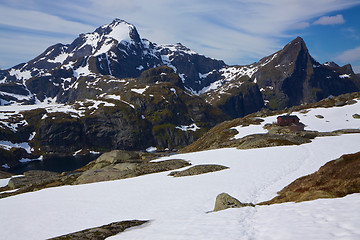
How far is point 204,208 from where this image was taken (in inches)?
916

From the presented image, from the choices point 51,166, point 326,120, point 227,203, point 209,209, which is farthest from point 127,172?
point 51,166

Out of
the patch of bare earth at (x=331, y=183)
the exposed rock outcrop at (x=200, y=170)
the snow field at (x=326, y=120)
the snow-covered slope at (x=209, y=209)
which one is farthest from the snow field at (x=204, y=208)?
the snow field at (x=326, y=120)

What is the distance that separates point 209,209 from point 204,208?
620mm

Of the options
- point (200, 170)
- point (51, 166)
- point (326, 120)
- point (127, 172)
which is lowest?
point (51, 166)

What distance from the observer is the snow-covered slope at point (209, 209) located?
13.0 m

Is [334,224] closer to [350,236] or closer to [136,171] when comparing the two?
[350,236]

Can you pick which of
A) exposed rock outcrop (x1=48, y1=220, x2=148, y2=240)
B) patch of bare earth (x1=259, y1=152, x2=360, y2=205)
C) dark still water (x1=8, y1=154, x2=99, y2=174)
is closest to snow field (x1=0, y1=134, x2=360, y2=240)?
exposed rock outcrop (x1=48, y1=220, x2=148, y2=240)

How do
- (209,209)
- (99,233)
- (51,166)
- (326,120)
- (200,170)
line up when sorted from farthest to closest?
(51,166)
(326,120)
(200,170)
(209,209)
(99,233)

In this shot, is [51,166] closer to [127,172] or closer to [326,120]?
[127,172]

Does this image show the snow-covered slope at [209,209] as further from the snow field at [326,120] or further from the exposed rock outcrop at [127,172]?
the snow field at [326,120]

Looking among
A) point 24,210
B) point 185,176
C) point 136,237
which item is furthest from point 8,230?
point 185,176

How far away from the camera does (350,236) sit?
1013cm

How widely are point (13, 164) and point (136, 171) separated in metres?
171

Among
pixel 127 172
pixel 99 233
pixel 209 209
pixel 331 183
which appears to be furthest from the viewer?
pixel 127 172
